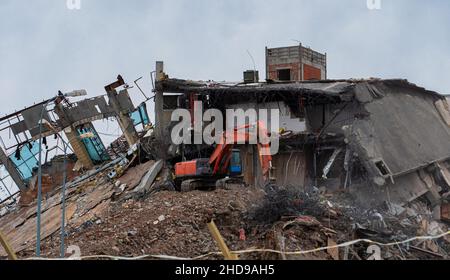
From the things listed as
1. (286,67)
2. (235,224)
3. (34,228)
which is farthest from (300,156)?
(286,67)

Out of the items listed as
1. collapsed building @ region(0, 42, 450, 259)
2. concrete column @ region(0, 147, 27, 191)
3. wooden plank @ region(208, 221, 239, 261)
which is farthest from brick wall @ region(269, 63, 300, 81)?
wooden plank @ region(208, 221, 239, 261)

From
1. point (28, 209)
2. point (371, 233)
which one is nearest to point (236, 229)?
point (371, 233)

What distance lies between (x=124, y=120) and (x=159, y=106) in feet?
20.0

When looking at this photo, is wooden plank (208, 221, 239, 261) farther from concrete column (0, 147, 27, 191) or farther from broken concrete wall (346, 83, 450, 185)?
concrete column (0, 147, 27, 191)

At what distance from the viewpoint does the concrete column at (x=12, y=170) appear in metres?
33.3

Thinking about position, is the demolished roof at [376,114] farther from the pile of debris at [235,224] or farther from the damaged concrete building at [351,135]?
the pile of debris at [235,224]

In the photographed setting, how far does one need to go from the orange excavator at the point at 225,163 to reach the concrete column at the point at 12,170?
14914 millimetres

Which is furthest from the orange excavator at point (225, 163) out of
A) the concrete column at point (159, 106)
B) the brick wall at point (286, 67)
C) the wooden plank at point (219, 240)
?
the wooden plank at point (219, 240)

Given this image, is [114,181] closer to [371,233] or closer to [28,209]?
[28,209]

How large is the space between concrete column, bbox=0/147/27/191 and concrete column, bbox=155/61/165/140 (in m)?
10.6

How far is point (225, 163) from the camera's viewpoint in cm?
2100

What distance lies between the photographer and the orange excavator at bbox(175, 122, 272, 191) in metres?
20.5

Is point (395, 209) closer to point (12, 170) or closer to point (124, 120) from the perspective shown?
point (124, 120)

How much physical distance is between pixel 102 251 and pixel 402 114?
12963mm
